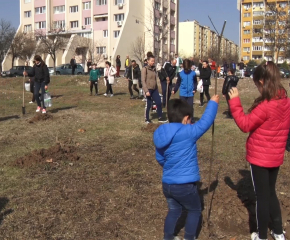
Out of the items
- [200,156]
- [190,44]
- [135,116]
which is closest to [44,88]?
[135,116]

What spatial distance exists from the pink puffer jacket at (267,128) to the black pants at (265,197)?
11cm

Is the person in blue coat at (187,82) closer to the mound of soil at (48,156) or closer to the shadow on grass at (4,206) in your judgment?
the mound of soil at (48,156)

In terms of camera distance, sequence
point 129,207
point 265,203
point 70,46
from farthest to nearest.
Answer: point 70,46, point 129,207, point 265,203

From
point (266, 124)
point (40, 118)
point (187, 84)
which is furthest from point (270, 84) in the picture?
point (40, 118)

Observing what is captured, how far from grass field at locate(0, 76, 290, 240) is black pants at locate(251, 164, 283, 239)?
437 mm

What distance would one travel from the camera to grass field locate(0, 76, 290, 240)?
4.08m

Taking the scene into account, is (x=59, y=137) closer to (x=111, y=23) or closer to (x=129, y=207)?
(x=129, y=207)

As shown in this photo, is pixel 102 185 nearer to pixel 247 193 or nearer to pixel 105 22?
pixel 247 193

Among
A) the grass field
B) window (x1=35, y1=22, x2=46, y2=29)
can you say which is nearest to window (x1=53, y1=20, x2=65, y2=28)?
window (x1=35, y1=22, x2=46, y2=29)

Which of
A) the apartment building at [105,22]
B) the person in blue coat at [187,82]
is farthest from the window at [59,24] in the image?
the person in blue coat at [187,82]

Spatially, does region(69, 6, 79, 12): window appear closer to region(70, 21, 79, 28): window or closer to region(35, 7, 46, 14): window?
A: region(70, 21, 79, 28): window

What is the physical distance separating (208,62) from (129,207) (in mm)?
10709

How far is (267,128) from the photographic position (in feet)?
11.3

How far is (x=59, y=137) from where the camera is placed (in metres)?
8.37
